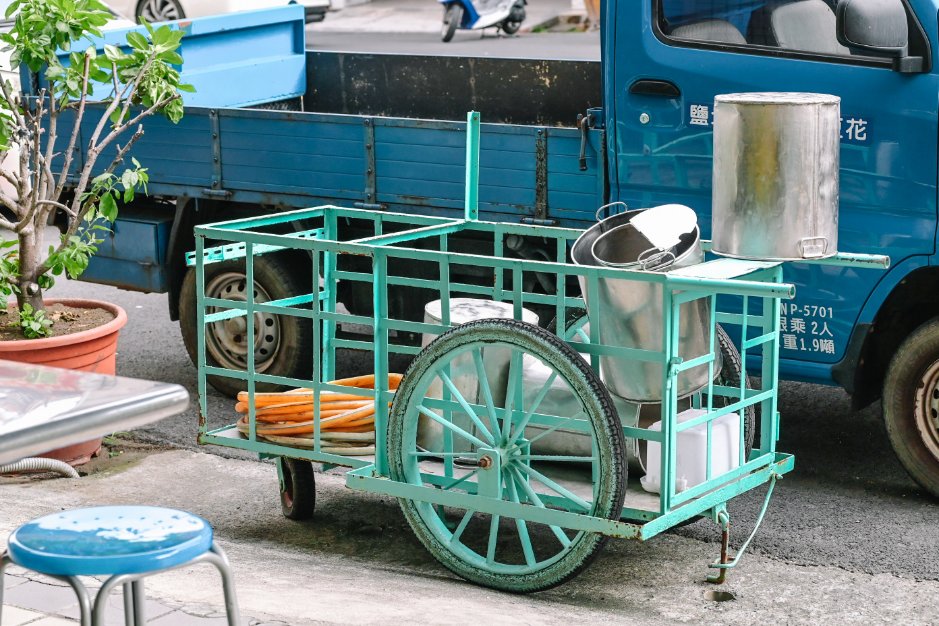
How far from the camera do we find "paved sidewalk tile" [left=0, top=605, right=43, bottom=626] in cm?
388

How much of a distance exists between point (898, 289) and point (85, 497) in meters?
3.27

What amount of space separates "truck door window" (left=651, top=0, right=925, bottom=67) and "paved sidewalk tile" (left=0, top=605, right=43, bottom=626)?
3.28 meters

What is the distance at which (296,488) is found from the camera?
5312mm

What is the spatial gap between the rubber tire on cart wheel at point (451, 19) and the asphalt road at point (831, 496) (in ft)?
40.1

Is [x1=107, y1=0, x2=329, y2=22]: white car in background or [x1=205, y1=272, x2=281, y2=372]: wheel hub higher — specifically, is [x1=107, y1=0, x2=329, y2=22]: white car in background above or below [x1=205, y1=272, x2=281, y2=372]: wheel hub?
above

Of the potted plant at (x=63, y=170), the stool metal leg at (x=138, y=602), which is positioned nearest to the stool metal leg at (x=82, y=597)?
the stool metal leg at (x=138, y=602)

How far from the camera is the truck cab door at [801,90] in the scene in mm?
5238

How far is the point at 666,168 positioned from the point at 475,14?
13.9 metres

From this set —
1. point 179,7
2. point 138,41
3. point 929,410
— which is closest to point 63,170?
point 138,41

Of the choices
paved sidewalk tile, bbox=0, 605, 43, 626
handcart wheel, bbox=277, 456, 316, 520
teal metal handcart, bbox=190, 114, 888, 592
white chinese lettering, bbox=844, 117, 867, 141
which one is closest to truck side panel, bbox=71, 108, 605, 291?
teal metal handcart, bbox=190, 114, 888, 592

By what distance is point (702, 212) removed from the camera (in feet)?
18.6

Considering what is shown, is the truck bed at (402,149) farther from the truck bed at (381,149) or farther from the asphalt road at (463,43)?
the asphalt road at (463,43)

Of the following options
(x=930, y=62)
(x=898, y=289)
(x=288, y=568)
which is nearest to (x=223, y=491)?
(x=288, y=568)

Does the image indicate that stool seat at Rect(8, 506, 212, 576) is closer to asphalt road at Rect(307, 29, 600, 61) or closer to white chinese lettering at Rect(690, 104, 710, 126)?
white chinese lettering at Rect(690, 104, 710, 126)
